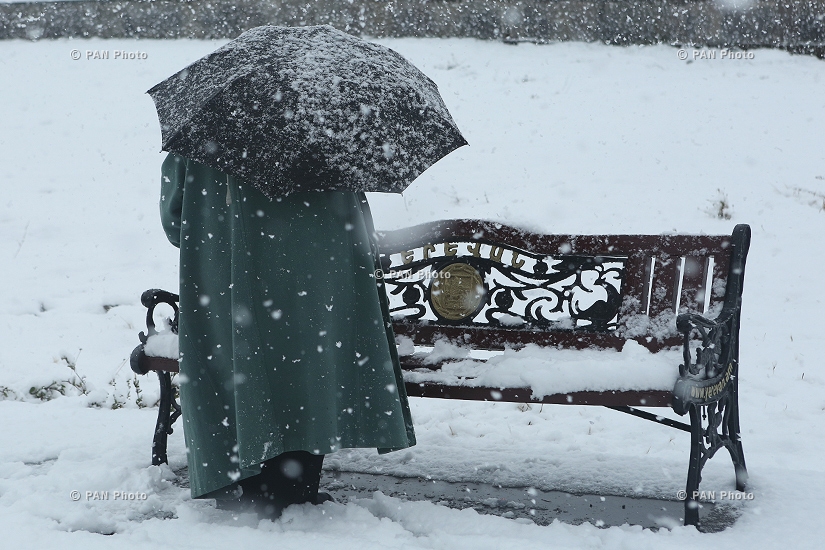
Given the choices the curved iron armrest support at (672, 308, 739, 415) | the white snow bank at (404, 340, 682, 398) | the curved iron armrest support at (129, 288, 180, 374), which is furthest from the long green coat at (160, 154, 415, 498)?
the curved iron armrest support at (672, 308, 739, 415)

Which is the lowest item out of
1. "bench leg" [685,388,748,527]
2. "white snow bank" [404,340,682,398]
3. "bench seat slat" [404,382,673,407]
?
"bench leg" [685,388,748,527]

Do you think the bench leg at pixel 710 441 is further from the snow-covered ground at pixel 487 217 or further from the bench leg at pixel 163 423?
the bench leg at pixel 163 423

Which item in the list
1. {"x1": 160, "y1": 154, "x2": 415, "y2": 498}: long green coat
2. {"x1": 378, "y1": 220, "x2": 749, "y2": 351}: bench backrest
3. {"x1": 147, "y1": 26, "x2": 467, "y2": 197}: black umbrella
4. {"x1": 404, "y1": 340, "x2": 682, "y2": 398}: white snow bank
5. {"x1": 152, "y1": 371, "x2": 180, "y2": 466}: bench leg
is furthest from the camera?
{"x1": 152, "y1": 371, "x2": 180, "y2": 466}: bench leg

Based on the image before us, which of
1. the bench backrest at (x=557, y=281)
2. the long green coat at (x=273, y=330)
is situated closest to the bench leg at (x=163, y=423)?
the long green coat at (x=273, y=330)

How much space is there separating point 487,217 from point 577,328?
5.25ft

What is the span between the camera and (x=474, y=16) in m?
13.8

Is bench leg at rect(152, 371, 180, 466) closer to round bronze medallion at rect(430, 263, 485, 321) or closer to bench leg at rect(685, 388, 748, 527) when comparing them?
round bronze medallion at rect(430, 263, 485, 321)

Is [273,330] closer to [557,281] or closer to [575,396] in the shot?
[575,396]

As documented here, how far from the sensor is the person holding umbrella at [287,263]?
2.48m

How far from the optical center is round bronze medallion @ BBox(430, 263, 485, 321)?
3.40m

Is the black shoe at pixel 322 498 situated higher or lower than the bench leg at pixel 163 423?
lower

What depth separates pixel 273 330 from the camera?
2.64 m

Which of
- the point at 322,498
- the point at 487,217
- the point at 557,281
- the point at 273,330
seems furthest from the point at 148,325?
the point at 487,217

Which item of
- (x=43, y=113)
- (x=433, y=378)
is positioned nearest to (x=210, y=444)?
(x=433, y=378)
